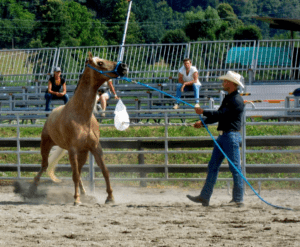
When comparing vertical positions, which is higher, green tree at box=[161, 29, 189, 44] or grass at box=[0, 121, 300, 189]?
green tree at box=[161, 29, 189, 44]

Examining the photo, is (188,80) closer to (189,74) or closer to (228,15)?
(189,74)

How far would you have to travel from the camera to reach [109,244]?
594cm

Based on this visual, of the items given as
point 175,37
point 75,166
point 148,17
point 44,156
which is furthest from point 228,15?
point 75,166

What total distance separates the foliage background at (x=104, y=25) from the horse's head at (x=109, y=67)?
64256 mm

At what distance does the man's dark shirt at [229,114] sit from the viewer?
827 cm

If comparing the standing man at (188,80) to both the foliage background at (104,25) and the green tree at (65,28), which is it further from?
the green tree at (65,28)

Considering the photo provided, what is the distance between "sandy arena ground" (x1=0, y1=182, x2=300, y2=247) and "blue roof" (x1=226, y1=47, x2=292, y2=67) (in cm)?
906

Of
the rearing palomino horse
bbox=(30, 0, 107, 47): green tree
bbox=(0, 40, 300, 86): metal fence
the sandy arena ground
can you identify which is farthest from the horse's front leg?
bbox=(30, 0, 107, 47): green tree

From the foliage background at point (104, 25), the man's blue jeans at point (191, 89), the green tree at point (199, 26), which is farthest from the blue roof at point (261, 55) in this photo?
the green tree at point (199, 26)

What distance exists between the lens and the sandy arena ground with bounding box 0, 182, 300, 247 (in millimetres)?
6094

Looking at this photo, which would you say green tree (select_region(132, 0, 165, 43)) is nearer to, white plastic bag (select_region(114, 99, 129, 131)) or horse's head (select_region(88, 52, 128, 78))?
white plastic bag (select_region(114, 99, 129, 131))

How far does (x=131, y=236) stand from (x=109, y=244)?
1.43 ft

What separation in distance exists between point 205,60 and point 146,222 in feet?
39.2

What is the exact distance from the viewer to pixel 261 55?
1845 cm
